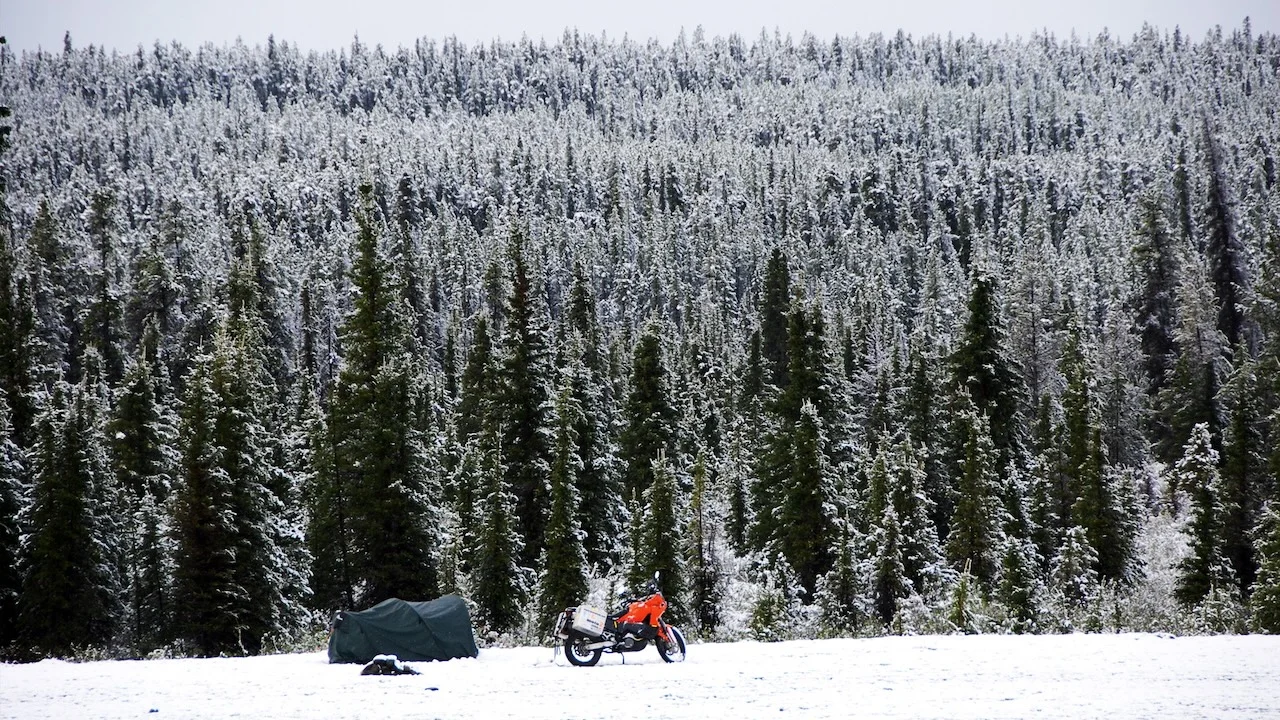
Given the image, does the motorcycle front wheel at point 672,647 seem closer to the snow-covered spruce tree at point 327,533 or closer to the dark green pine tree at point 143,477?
the snow-covered spruce tree at point 327,533

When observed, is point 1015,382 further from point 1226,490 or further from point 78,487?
point 78,487

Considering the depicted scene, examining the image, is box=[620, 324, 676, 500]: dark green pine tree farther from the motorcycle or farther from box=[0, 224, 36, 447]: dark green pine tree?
the motorcycle

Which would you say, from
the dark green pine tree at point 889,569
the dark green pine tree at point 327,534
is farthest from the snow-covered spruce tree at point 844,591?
the dark green pine tree at point 327,534

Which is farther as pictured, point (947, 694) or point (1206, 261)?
point (1206, 261)

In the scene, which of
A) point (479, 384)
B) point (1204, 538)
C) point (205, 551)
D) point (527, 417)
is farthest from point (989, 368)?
point (205, 551)

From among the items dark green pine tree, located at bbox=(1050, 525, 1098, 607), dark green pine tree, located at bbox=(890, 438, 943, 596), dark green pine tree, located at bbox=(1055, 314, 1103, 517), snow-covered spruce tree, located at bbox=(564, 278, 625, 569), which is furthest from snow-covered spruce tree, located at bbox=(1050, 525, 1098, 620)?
snow-covered spruce tree, located at bbox=(564, 278, 625, 569)

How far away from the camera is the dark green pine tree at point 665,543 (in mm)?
37156

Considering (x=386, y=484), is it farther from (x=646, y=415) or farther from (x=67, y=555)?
(x=646, y=415)

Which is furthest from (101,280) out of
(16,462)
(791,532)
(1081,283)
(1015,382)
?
(1081,283)

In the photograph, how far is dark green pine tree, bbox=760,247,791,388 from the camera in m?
59.3

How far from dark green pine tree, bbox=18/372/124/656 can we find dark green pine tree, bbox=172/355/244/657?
522 centimetres

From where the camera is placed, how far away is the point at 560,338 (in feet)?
351

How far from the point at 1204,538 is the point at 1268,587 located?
917 cm

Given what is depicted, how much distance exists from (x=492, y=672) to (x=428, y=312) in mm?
79833
